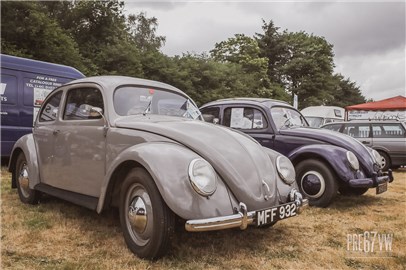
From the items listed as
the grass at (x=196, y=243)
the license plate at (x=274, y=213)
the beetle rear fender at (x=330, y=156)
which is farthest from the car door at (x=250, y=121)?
the license plate at (x=274, y=213)

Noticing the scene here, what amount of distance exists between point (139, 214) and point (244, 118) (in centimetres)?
363

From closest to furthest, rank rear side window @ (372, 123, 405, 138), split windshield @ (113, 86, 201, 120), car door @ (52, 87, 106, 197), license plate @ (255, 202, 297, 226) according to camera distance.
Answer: license plate @ (255, 202, 297, 226) < car door @ (52, 87, 106, 197) < split windshield @ (113, 86, 201, 120) < rear side window @ (372, 123, 405, 138)

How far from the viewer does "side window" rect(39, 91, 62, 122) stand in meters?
4.46

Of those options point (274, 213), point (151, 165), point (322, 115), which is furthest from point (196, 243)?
point (322, 115)

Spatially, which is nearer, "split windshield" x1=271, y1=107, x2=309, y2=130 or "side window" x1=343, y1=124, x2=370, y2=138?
"split windshield" x1=271, y1=107, x2=309, y2=130

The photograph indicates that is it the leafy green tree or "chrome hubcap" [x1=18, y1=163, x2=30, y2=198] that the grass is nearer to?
"chrome hubcap" [x1=18, y1=163, x2=30, y2=198]

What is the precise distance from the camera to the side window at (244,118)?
19.7 ft

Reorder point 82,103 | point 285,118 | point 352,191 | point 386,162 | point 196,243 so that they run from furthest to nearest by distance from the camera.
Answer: point 386,162, point 285,118, point 352,191, point 82,103, point 196,243

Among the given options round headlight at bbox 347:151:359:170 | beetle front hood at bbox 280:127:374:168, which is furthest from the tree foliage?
round headlight at bbox 347:151:359:170

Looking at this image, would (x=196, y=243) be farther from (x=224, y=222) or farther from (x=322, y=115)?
(x=322, y=115)

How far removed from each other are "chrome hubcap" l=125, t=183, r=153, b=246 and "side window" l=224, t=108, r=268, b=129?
132 inches

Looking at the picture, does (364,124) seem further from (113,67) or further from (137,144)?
(113,67)

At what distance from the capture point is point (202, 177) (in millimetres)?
2797

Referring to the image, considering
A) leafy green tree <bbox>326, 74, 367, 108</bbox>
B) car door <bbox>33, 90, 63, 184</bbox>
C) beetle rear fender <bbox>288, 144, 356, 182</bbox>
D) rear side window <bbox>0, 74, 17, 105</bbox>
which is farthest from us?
leafy green tree <bbox>326, 74, 367, 108</bbox>
